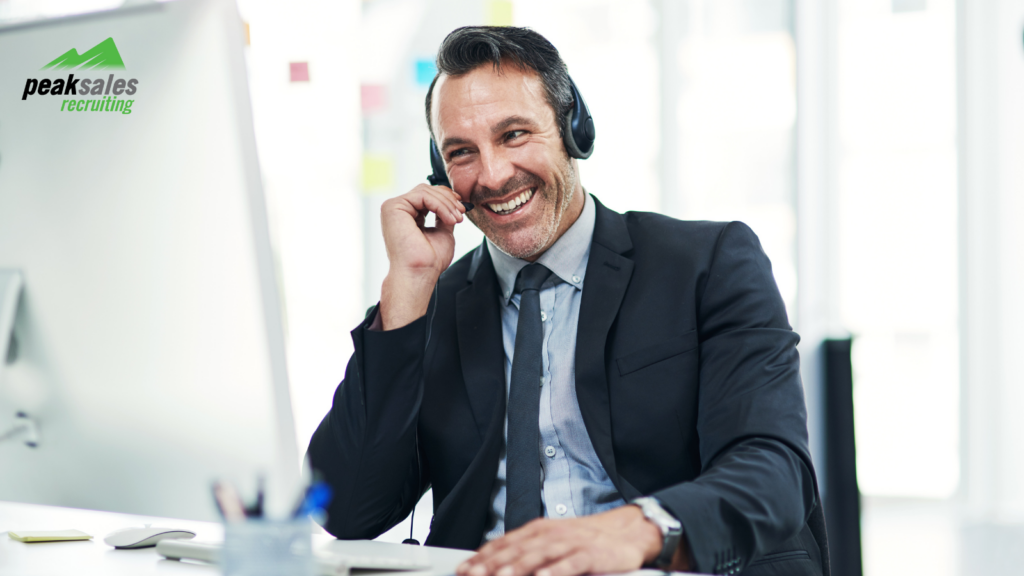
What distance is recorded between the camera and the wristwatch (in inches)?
31.9

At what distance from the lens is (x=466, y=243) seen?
3.00 metres

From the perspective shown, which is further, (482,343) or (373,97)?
(373,97)

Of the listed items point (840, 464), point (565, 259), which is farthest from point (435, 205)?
point (840, 464)

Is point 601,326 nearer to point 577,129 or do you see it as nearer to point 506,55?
point 577,129

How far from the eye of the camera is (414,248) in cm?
131

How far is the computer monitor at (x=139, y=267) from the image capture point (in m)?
0.70

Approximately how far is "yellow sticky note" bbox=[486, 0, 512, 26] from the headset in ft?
5.36

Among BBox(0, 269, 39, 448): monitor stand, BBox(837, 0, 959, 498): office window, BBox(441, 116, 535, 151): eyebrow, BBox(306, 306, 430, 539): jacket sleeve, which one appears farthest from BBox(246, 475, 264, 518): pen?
BBox(837, 0, 959, 498): office window

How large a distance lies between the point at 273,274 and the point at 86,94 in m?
0.25

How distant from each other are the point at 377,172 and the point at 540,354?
6.39 feet

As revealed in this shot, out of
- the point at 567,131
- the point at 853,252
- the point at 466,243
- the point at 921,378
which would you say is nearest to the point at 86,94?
the point at 567,131

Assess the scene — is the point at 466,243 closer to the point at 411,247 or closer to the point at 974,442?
the point at 411,247

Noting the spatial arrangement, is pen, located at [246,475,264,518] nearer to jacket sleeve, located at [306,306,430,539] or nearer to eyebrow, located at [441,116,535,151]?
jacket sleeve, located at [306,306,430,539]

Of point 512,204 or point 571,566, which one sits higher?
point 512,204
